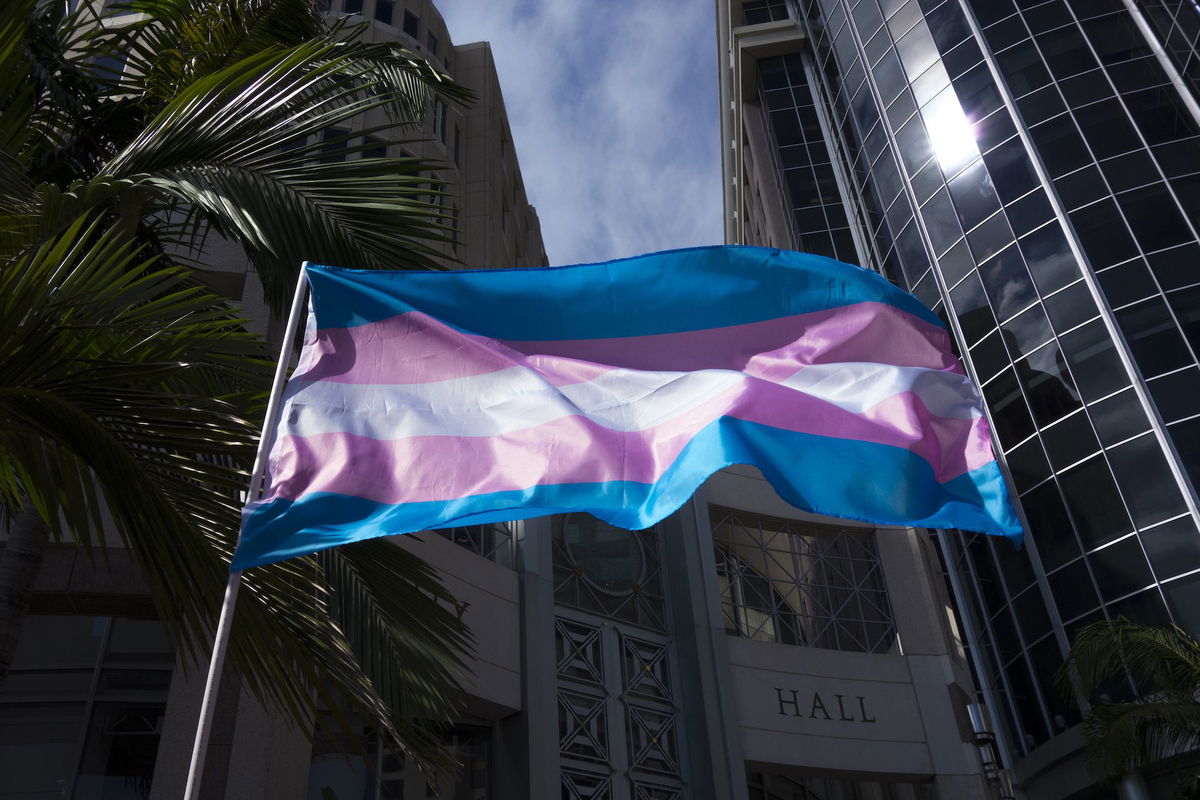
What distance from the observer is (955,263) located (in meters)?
31.3

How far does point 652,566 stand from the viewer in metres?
23.5

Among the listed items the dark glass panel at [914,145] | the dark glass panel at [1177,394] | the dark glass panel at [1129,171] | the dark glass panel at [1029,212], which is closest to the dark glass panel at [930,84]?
Answer: the dark glass panel at [914,145]

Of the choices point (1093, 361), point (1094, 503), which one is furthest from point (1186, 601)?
point (1093, 361)

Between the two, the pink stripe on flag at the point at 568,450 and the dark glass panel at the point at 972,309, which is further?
the dark glass panel at the point at 972,309

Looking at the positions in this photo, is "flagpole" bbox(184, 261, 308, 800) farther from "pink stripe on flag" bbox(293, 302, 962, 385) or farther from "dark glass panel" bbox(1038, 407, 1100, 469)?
"dark glass panel" bbox(1038, 407, 1100, 469)

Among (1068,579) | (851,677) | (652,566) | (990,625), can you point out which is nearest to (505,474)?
(652,566)

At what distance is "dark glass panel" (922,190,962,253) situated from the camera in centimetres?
3158

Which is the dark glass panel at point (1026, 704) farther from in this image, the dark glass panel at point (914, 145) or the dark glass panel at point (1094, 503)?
the dark glass panel at point (914, 145)

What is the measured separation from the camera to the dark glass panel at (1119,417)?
25219mm

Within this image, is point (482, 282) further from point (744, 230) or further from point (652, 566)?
point (744, 230)

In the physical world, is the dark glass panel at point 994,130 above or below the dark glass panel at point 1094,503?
above

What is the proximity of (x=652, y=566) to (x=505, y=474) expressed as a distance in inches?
750

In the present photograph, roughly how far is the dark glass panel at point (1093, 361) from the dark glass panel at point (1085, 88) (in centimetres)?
673

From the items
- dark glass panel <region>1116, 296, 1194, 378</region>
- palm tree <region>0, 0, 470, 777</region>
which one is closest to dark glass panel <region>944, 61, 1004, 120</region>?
dark glass panel <region>1116, 296, 1194, 378</region>
